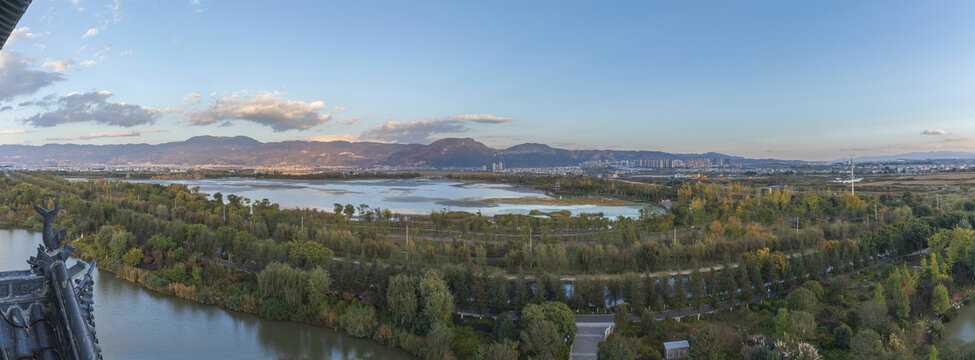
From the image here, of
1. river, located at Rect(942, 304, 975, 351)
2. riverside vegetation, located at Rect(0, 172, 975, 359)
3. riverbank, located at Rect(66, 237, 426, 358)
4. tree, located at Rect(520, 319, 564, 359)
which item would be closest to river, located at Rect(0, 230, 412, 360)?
riverbank, located at Rect(66, 237, 426, 358)

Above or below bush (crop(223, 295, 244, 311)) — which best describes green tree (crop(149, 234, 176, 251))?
above

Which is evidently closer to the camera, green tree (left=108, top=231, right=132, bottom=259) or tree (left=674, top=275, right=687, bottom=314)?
tree (left=674, top=275, right=687, bottom=314)

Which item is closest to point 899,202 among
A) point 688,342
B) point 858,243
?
point 858,243

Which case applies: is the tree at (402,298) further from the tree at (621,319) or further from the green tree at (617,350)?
the tree at (621,319)

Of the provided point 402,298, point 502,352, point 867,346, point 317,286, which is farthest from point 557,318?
point 317,286

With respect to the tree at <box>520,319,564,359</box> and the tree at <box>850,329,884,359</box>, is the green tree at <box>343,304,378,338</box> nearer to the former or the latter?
the tree at <box>520,319,564,359</box>

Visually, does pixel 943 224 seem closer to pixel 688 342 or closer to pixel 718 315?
pixel 718 315
